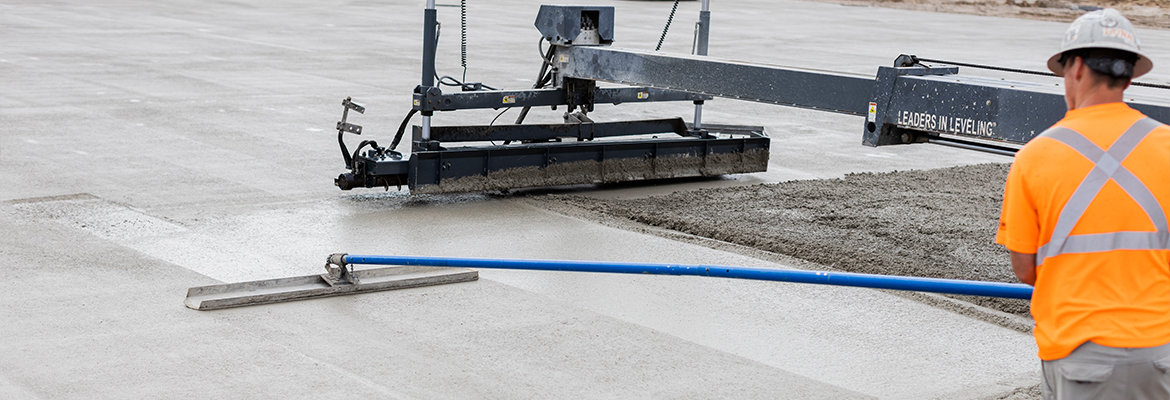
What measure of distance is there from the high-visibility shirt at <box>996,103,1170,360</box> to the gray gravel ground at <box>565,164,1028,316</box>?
4.03 meters

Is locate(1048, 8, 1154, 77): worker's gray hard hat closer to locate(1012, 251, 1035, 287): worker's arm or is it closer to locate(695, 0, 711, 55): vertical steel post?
locate(1012, 251, 1035, 287): worker's arm

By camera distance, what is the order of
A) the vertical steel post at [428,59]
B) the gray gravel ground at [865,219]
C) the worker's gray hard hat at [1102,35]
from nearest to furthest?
1. the worker's gray hard hat at [1102,35]
2. the gray gravel ground at [865,219]
3. the vertical steel post at [428,59]

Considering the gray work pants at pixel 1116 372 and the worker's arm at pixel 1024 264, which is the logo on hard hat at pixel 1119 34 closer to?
the worker's arm at pixel 1024 264

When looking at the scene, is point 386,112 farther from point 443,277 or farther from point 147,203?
point 443,277

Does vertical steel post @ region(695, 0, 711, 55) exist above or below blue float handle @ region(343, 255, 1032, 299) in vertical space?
above

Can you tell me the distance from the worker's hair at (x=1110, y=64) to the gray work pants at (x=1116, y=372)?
0.65 meters

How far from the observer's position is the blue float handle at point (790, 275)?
14.8ft

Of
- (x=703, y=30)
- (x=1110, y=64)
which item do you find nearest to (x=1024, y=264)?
(x=1110, y=64)

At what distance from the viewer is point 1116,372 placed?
10.2 ft

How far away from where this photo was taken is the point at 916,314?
699cm

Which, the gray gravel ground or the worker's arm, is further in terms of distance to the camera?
the gray gravel ground

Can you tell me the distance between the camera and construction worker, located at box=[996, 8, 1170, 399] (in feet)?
10.2

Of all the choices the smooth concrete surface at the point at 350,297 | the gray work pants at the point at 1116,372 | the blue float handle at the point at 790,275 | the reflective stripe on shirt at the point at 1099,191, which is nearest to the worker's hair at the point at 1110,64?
the reflective stripe on shirt at the point at 1099,191

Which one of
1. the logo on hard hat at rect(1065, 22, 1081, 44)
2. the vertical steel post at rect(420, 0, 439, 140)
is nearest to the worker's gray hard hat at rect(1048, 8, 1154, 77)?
the logo on hard hat at rect(1065, 22, 1081, 44)
